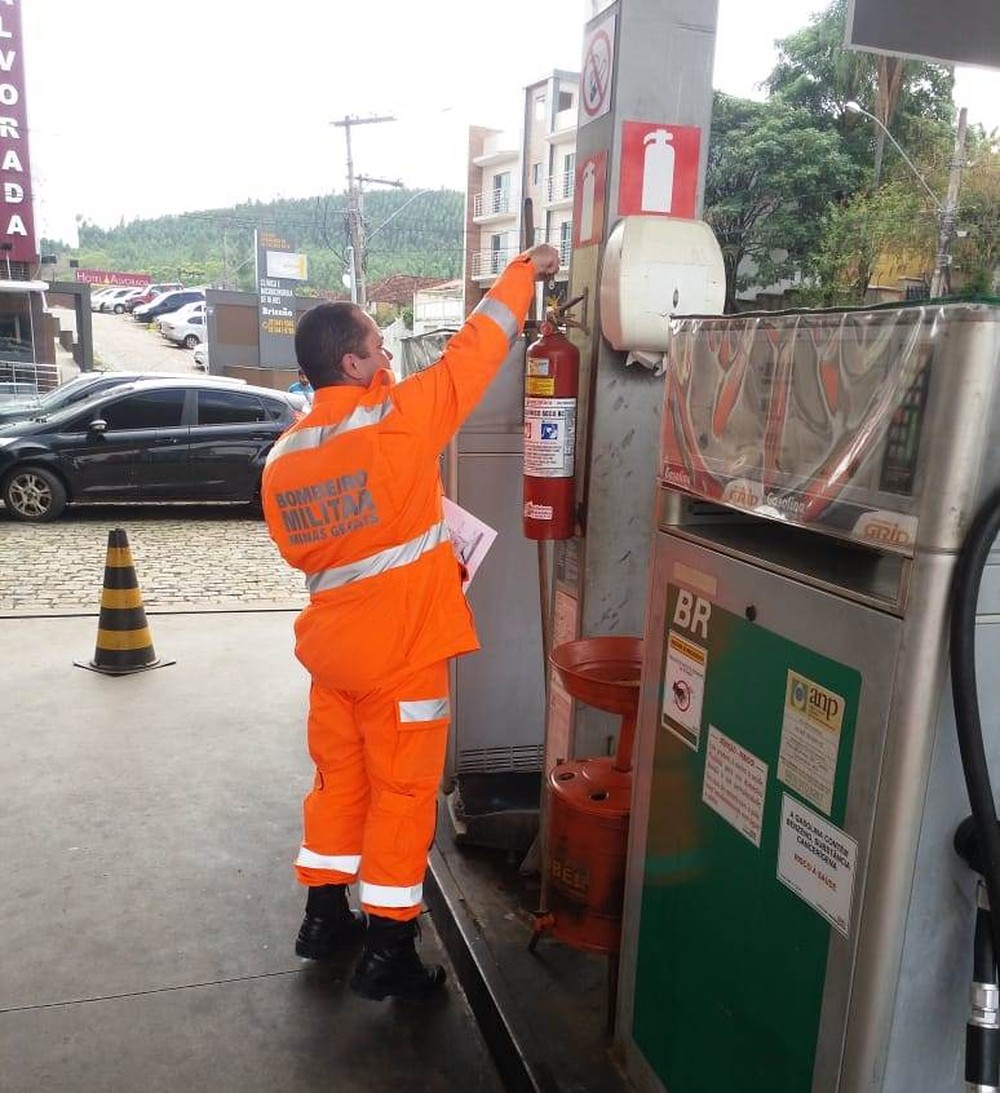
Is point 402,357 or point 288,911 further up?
point 402,357

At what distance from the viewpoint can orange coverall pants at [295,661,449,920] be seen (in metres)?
2.68

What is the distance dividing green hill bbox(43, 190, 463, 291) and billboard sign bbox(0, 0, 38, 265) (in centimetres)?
756

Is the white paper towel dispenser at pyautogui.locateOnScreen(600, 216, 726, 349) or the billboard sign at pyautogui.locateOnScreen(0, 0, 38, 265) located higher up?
the billboard sign at pyautogui.locateOnScreen(0, 0, 38, 265)

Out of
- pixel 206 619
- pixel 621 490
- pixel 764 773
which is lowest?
pixel 206 619

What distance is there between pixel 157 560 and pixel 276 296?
2648 cm

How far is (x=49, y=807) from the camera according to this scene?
152 inches

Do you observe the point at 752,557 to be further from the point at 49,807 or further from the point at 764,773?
the point at 49,807

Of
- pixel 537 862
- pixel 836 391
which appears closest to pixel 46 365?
pixel 537 862

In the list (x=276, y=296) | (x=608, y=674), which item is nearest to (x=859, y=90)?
(x=608, y=674)

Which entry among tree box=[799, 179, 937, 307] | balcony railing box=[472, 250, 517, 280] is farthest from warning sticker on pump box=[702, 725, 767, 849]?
balcony railing box=[472, 250, 517, 280]

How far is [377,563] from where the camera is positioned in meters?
2.59

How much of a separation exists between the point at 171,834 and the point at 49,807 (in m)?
0.58

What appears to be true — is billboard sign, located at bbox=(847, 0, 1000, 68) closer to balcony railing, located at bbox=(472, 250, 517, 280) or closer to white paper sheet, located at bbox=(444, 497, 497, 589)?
white paper sheet, located at bbox=(444, 497, 497, 589)

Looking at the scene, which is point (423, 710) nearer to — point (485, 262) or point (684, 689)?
point (684, 689)
